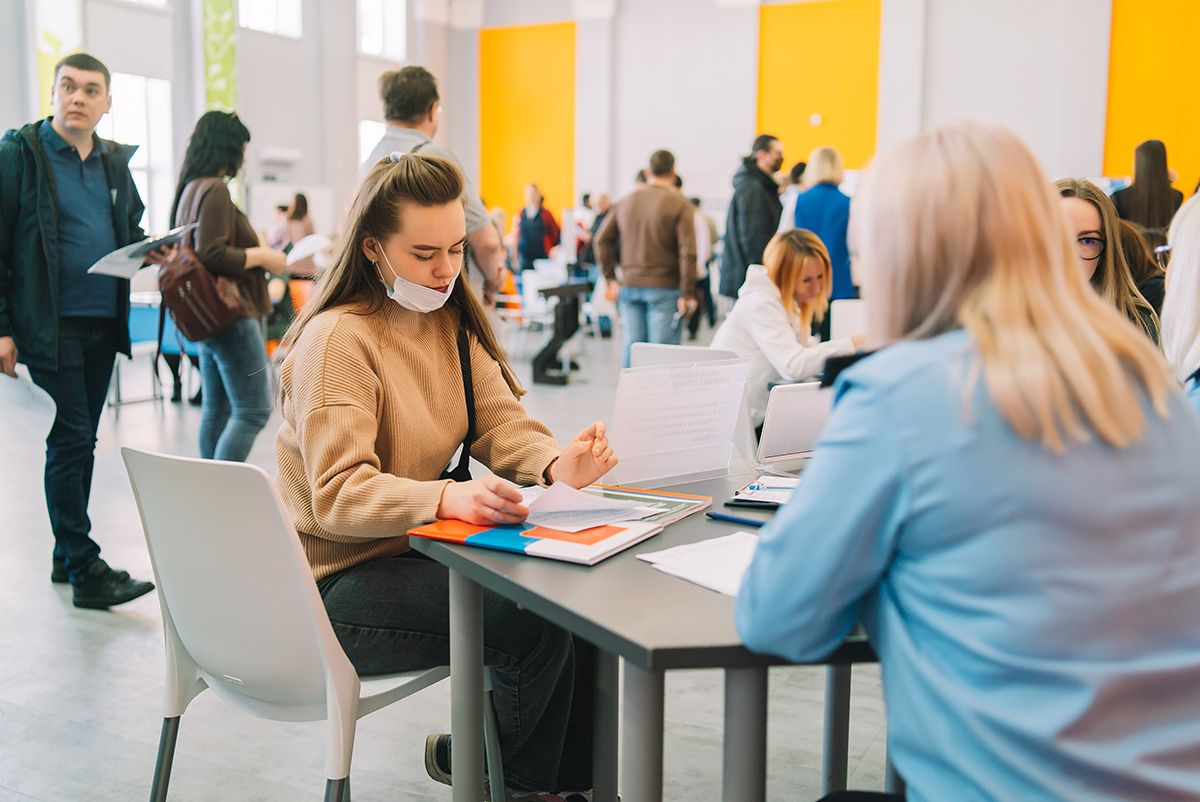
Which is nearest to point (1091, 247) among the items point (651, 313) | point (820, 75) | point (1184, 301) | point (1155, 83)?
point (1184, 301)

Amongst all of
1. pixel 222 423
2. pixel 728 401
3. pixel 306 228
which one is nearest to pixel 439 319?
pixel 728 401

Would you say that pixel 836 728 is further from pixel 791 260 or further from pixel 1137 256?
pixel 791 260

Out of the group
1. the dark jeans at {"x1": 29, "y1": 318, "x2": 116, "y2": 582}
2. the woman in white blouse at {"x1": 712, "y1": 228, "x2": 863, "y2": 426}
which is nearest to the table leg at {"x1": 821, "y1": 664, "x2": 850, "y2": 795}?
the woman in white blouse at {"x1": 712, "y1": 228, "x2": 863, "y2": 426}

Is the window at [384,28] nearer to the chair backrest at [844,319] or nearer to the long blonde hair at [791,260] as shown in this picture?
the chair backrest at [844,319]

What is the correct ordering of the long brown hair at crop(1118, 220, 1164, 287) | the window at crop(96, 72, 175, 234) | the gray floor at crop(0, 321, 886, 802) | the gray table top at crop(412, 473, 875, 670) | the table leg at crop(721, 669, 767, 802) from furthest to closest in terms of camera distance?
the window at crop(96, 72, 175, 234)
the long brown hair at crop(1118, 220, 1164, 287)
the gray floor at crop(0, 321, 886, 802)
the table leg at crop(721, 669, 767, 802)
the gray table top at crop(412, 473, 875, 670)

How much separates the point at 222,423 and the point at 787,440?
2.43 m

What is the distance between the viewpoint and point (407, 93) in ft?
11.6

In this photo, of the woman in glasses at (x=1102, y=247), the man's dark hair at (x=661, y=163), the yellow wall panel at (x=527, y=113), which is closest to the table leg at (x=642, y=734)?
the woman in glasses at (x=1102, y=247)

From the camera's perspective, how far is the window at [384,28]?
1427 centimetres

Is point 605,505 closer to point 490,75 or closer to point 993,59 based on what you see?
point 993,59

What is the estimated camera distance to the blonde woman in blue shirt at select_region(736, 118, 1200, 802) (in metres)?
0.95

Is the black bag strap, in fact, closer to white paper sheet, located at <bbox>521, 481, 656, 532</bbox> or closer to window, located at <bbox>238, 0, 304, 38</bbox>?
white paper sheet, located at <bbox>521, 481, 656, 532</bbox>

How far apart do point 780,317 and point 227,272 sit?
1836 millimetres

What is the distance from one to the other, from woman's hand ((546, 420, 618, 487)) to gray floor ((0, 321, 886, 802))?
0.76 m
